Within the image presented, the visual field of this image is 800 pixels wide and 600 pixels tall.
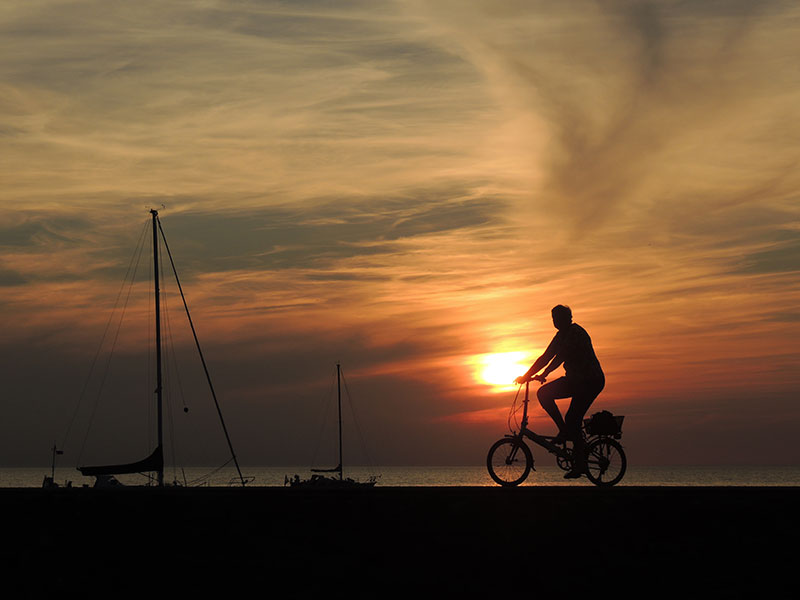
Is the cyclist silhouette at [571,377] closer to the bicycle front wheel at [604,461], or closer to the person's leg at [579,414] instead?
the person's leg at [579,414]

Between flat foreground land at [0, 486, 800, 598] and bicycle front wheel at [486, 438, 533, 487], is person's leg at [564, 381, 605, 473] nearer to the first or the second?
bicycle front wheel at [486, 438, 533, 487]

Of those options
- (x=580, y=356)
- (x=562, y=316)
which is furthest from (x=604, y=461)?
(x=562, y=316)

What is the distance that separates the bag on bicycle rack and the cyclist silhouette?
29 cm

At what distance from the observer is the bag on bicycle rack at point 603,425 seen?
19.6 meters

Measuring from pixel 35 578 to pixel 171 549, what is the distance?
136cm

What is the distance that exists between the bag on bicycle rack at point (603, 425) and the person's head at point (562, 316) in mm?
1956

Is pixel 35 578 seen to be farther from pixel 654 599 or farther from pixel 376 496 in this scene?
pixel 654 599

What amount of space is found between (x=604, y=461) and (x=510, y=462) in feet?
6.47

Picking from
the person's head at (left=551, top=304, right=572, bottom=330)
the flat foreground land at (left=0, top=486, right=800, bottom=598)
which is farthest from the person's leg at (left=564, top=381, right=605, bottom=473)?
the flat foreground land at (left=0, top=486, right=800, bottom=598)

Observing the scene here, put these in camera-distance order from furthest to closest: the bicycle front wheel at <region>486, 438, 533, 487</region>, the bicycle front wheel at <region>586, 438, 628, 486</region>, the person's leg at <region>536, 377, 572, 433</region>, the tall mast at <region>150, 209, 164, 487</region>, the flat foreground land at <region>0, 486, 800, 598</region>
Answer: the tall mast at <region>150, 209, 164, 487</region>
the bicycle front wheel at <region>486, 438, 533, 487</region>
the bicycle front wheel at <region>586, 438, 628, 486</region>
the person's leg at <region>536, 377, 572, 433</region>
the flat foreground land at <region>0, 486, 800, 598</region>

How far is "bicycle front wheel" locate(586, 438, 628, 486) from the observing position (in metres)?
19.8

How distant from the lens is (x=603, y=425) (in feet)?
64.3

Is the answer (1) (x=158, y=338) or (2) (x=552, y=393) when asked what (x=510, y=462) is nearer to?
(2) (x=552, y=393)

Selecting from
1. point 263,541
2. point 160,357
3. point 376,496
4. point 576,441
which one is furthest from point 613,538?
point 160,357
